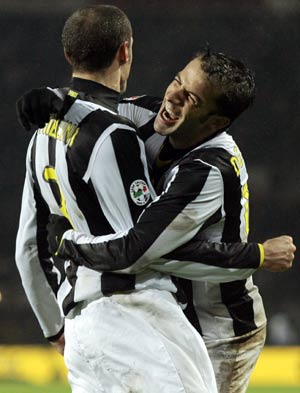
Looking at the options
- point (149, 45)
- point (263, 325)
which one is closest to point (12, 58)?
point (149, 45)

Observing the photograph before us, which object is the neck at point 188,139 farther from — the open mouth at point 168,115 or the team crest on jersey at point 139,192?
the team crest on jersey at point 139,192

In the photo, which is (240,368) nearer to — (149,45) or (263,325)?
(263,325)

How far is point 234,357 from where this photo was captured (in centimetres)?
368

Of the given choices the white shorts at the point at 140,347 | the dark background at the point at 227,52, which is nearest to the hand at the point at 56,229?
the white shorts at the point at 140,347

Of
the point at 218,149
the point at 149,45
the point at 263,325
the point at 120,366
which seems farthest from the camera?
the point at 149,45

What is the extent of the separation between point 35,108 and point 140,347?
2.41 feet

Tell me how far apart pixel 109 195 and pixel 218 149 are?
393 millimetres

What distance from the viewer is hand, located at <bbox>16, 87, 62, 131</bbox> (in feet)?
9.87

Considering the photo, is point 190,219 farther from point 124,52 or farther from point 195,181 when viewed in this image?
point 124,52

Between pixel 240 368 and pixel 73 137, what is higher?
pixel 73 137

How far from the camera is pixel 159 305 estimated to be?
9.77 ft

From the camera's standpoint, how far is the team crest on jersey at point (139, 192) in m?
2.96

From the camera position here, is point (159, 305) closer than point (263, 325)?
Yes

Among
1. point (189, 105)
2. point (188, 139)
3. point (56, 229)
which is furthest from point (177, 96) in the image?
point (56, 229)
